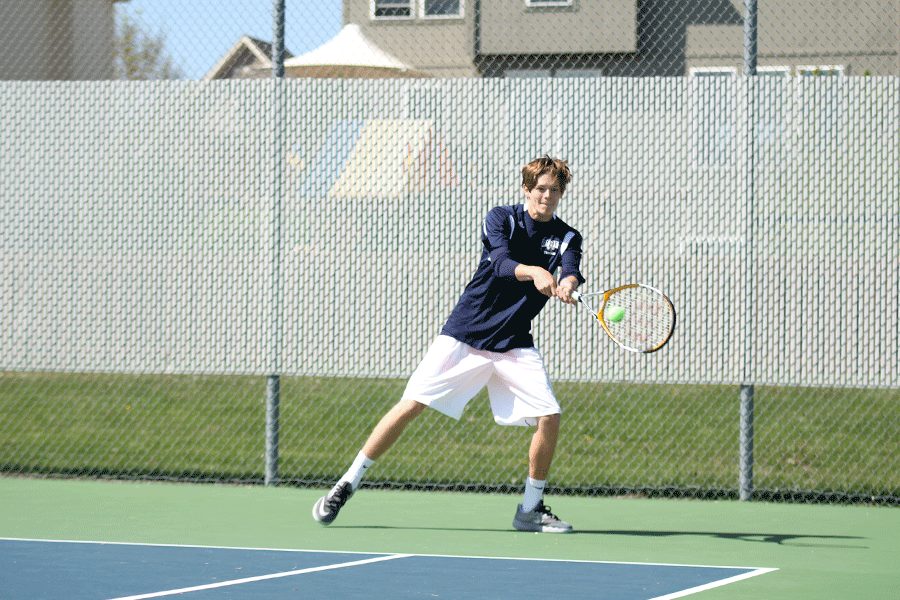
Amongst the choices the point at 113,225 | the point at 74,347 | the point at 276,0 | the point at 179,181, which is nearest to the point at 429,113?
the point at 276,0

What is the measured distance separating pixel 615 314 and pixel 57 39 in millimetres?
5281

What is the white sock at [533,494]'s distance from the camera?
571 centimetres

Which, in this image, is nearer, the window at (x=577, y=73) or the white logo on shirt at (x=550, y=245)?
the white logo on shirt at (x=550, y=245)

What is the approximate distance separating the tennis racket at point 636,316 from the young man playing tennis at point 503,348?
0.29 metres

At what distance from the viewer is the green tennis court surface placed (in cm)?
445

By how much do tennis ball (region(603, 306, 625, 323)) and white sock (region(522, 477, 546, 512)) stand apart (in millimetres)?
875

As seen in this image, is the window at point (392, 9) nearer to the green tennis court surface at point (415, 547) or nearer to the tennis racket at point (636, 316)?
the tennis racket at point (636, 316)

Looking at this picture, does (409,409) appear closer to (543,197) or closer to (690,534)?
(543,197)

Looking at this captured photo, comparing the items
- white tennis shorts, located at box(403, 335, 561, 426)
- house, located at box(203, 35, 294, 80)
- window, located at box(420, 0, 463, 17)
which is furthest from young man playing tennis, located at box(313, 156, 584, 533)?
window, located at box(420, 0, 463, 17)

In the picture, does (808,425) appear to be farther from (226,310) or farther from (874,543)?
(226,310)

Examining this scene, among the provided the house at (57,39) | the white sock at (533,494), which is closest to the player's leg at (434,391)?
the white sock at (533,494)

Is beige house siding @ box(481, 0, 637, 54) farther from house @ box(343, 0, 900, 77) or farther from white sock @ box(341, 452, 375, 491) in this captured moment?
white sock @ box(341, 452, 375, 491)

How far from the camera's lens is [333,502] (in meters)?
5.66

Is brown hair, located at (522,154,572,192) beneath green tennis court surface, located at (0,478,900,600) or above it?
above
